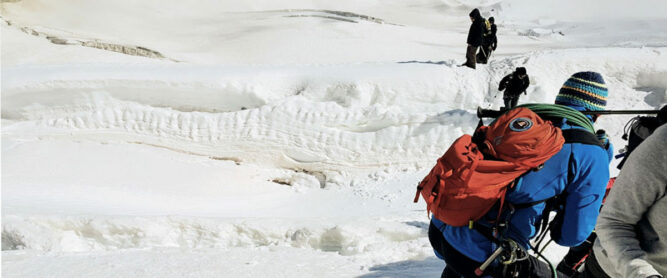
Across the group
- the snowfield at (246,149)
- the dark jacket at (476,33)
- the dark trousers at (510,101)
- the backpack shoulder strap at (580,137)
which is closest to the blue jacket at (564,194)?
the backpack shoulder strap at (580,137)

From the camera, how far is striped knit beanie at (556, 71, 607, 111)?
228cm

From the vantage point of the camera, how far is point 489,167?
1.88 m

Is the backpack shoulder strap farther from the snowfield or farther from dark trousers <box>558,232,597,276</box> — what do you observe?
the snowfield

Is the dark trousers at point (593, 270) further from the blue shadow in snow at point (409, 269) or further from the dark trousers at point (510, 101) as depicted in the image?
the dark trousers at point (510, 101)

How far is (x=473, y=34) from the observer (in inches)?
326

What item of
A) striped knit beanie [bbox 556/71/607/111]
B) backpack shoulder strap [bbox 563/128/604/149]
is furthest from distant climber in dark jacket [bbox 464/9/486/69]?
backpack shoulder strap [bbox 563/128/604/149]

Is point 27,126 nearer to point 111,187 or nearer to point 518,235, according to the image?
point 111,187

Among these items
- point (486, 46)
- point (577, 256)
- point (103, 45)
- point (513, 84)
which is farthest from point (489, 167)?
point (103, 45)

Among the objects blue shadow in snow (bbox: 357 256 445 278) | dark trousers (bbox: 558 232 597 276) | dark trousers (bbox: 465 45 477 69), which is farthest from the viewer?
dark trousers (bbox: 465 45 477 69)

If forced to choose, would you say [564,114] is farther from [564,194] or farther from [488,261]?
[488,261]

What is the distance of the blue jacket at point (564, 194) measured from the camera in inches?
74.9

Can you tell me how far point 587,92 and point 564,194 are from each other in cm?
57

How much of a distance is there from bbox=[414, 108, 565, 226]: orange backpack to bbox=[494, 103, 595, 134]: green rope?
0.13 meters

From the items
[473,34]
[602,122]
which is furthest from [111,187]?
[602,122]
